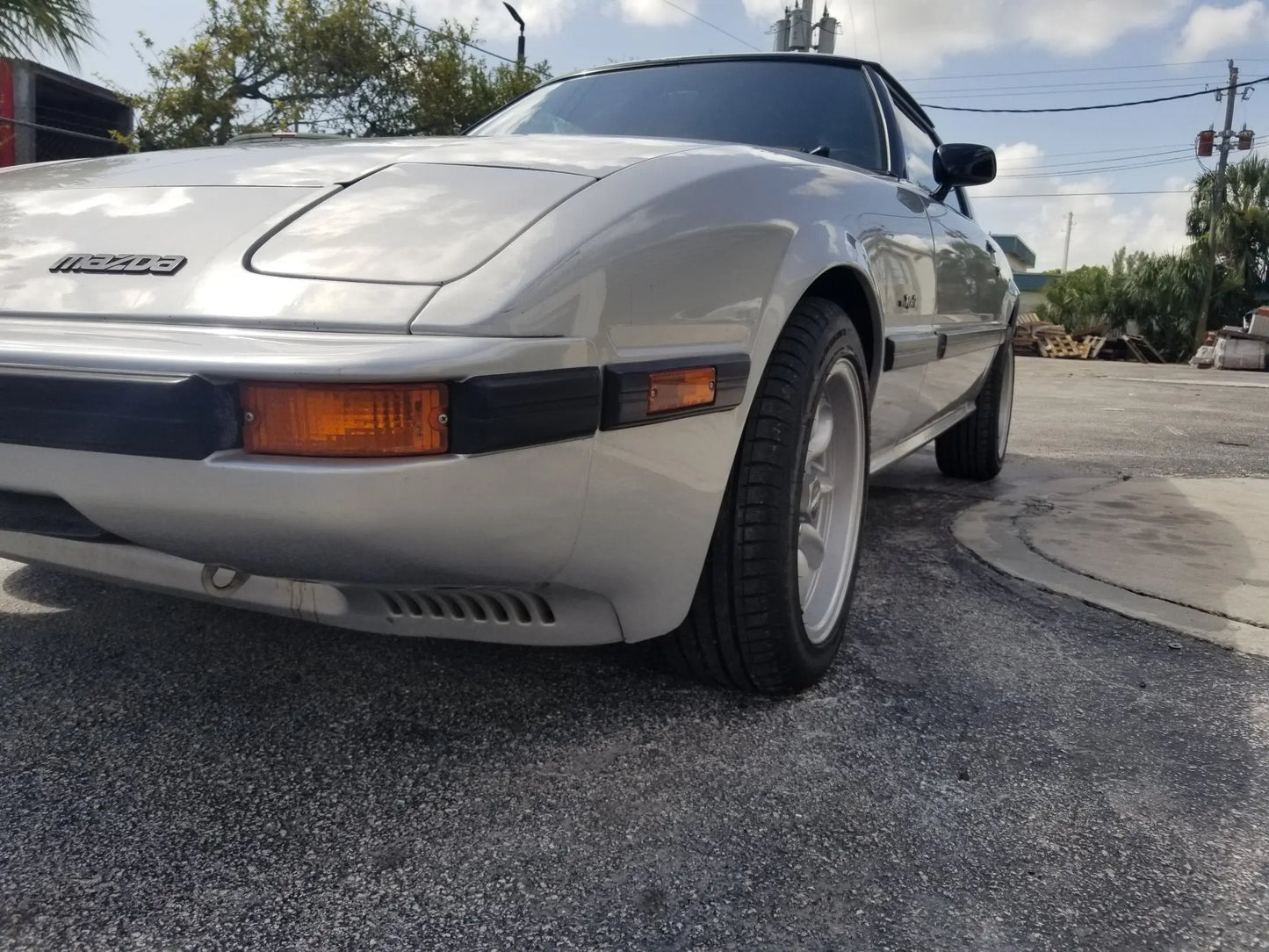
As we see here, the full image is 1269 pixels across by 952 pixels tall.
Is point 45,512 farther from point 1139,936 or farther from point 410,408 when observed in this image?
point 1139,936

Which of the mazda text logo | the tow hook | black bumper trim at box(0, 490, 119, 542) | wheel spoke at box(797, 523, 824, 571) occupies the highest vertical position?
the mazda text logo

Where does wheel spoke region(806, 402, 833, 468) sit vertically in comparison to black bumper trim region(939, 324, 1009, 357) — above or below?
below

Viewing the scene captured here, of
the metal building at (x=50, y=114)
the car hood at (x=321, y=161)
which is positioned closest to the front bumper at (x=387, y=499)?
the car hood at (x=321, y=161)

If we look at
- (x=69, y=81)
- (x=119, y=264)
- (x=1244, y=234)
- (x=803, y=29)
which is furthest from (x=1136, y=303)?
(x=119, y=264)

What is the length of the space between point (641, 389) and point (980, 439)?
3.08m

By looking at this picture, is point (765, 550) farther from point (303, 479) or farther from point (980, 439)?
point (980, 439)

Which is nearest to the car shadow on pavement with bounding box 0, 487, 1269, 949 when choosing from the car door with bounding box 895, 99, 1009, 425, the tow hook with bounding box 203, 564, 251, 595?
the tow hook with bounding box 203, 564, 251, 595

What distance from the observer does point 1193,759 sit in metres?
1.72

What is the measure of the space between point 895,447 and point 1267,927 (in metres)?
1.65

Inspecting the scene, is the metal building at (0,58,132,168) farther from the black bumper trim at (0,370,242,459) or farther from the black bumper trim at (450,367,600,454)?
the black bumper trim at (450,367,600,454)

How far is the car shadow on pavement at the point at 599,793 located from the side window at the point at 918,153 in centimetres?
146

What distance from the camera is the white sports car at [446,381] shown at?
4.01ft

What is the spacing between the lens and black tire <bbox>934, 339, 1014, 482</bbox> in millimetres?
4137

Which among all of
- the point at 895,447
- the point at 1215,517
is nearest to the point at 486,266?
the point at 895,447
